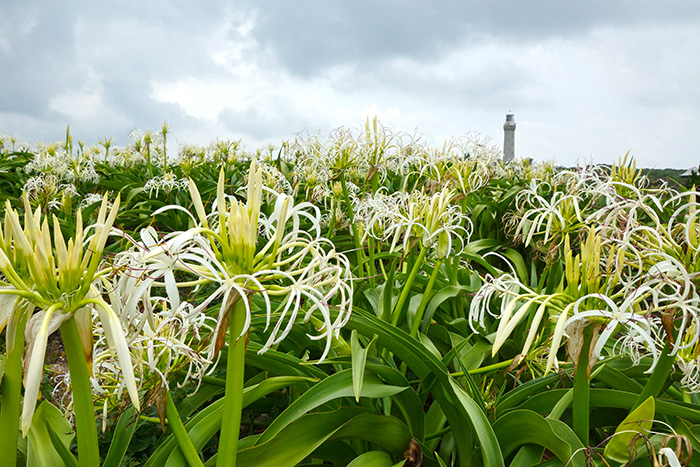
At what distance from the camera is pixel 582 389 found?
1.36 m

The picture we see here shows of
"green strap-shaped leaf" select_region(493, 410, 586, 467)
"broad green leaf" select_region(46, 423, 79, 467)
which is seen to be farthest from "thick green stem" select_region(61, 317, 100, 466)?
"green strap-shaped leaf" select_region(493, 410, 586, 467)

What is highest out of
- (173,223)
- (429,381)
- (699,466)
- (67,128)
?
(67,128)

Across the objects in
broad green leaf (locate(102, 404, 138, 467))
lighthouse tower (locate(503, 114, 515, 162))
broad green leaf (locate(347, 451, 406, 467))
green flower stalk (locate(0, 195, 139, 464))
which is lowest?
broad green leaf (locate(347, 451, 406, 467))

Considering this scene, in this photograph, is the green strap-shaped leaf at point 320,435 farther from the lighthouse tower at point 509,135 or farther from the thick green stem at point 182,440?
the lighthouse tower at point 509,135

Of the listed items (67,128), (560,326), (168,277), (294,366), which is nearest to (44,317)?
(168,277)

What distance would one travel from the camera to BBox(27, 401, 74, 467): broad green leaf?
1416 millimetres

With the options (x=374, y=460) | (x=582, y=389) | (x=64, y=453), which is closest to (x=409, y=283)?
(x=374, y=460)

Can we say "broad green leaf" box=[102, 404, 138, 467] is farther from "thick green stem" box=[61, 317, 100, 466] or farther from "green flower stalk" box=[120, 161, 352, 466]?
"green flower stalk" box=[120, 161, 352, 466]

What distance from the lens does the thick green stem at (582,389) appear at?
1.26m

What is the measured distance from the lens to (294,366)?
184cm

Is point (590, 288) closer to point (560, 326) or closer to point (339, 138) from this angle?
point (560, 326)

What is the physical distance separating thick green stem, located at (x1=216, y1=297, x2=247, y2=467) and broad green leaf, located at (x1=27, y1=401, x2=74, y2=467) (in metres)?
0.67

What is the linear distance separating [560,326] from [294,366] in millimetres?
1060

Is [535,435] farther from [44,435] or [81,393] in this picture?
[44,435]
